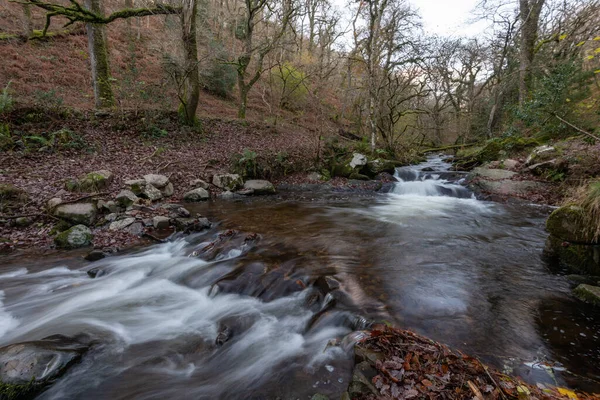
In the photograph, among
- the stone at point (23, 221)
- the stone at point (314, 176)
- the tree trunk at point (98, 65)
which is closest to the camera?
the stone at point (23, 221)

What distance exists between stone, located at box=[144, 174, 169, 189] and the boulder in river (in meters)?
6.33

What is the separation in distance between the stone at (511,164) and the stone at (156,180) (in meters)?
12.5

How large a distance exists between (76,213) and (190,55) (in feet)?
28.0

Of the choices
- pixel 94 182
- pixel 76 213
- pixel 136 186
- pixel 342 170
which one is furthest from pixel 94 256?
pixel 342 170

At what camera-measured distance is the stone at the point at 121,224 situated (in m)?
6.49

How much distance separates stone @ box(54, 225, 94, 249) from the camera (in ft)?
18.7

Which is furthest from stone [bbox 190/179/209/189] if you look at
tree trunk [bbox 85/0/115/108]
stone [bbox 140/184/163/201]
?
tree trunk [bbox 85/0/115/108]

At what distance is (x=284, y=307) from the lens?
3.99 meters

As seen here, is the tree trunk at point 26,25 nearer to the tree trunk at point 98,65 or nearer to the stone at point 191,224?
the tree trunk at point 98,65

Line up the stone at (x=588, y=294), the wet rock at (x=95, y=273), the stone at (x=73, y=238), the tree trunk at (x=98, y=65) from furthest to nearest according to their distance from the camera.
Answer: the tree trunk at (x=98, y=65), the stone at (x=73, y=238), the wet rock at (x=95, y=273), the stone at (x=588, y=294)

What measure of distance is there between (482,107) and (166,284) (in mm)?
25289

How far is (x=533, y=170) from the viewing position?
33.9 ft

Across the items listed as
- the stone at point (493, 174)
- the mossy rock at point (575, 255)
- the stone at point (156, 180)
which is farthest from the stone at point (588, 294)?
the stone at point (156, 180)

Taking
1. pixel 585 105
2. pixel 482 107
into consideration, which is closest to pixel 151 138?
pixel 585 105
